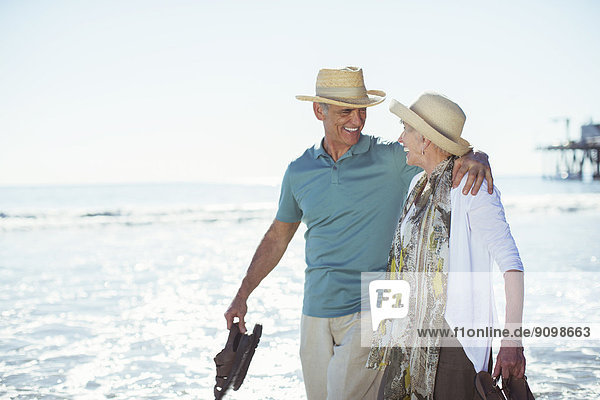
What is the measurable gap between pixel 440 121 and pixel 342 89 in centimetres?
99

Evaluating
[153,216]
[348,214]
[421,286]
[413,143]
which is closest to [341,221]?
[348,214]

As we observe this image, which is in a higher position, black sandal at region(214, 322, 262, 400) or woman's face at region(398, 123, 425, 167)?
woman's face at region(398, 123, 425, 167)

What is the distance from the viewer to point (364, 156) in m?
3.29

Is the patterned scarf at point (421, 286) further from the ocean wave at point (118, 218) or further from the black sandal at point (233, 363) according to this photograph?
the ocean wave at point (118, 218)

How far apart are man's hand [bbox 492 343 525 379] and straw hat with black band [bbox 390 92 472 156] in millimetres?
746

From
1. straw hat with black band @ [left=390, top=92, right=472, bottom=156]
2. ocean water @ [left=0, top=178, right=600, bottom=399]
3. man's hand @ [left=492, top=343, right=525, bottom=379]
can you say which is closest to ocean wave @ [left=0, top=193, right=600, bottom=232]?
ocean water @ [left=0, top=178, right=600, bottom=399]

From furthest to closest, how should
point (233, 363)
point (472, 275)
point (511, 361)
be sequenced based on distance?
point (233, 363), point (472, 275), point (511, 361)

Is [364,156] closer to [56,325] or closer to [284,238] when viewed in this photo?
[284,238]

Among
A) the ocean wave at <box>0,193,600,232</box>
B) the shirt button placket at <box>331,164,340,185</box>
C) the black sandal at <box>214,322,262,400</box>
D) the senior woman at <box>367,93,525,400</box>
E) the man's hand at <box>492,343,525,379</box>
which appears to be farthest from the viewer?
the ocean wave at <box>0,193,600,232</box>

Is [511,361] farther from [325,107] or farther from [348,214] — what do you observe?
[325,107]

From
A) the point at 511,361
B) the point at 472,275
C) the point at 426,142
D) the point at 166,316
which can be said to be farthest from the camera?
the point at 166,316

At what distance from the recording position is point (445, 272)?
88.2 inches

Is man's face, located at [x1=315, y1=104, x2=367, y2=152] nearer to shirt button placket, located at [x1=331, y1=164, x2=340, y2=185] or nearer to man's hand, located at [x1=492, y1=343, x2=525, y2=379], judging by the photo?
shirt button placket, located at [x1=331, y1=164, x2=340, y2=185]

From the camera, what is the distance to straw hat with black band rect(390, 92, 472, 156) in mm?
→ 2367
